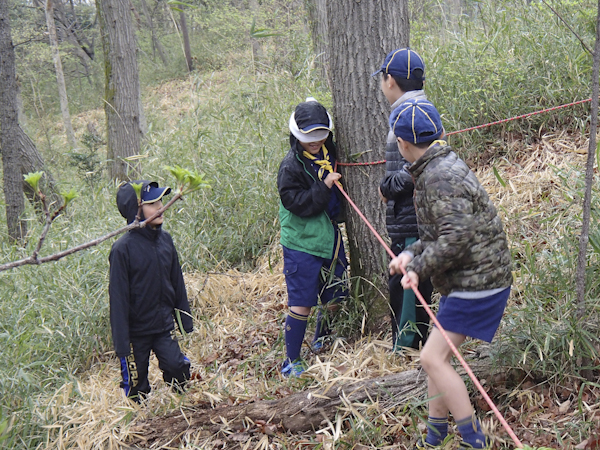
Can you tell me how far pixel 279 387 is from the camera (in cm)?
342

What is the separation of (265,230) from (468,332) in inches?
137

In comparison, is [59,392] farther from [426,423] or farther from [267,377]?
[426,423]

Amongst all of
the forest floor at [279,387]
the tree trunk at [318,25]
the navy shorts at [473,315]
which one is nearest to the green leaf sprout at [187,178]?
the navy shorts at [473,315]

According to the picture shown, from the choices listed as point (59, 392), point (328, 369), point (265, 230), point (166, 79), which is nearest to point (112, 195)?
point (265, 230)

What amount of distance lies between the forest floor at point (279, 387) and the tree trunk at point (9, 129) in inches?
150

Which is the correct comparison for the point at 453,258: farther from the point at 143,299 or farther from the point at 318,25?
the point at 318,25

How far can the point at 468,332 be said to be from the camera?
2461 millimetres

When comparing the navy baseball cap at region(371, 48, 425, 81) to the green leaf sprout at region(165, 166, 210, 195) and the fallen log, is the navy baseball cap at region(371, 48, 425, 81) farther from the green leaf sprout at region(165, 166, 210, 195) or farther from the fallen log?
the green leaf sprout at region(165, 166, 210, 195)

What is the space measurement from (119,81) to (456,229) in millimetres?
7590

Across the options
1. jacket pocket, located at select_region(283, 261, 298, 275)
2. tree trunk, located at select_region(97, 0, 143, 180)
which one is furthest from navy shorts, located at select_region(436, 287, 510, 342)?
tree trunk, located at select_region(97, 0, 143, 180)

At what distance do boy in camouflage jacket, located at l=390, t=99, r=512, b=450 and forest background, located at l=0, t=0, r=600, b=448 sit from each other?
442 millimetres

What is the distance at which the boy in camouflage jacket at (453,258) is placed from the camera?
2363 mm

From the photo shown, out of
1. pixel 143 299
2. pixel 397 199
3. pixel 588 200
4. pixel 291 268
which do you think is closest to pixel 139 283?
pixel 143 299

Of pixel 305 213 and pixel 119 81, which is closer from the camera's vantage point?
pixel 305 213
